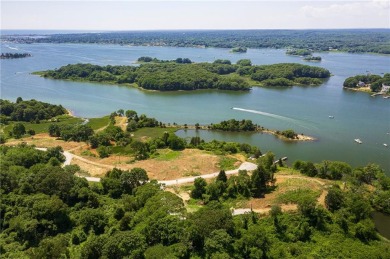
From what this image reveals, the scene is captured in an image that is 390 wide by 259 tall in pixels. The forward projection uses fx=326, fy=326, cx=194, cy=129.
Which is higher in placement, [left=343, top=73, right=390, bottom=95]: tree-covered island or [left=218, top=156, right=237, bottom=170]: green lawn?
[left=343, top=73, right=390, bottom=95]: tree-covered island

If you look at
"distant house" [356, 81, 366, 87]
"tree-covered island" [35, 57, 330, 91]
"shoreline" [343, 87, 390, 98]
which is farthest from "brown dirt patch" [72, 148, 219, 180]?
"distant house" [356, 81, 366, 87]

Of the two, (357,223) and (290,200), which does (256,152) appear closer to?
(290,200)

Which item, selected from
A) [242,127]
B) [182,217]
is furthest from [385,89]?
[182,217]

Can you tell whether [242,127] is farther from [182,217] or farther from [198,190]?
[182,217]

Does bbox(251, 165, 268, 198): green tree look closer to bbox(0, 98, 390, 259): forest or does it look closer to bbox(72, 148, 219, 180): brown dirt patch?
bbox(0, 98, 390, 259): forest

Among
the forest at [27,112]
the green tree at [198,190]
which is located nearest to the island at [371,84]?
the green tree at [198,190]

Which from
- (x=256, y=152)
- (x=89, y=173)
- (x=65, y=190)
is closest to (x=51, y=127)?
(x=89, y=173)

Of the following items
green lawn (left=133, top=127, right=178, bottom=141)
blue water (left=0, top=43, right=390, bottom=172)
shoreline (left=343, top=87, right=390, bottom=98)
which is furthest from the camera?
shoreline (left=343, top=87, right=390, bottom=98)
